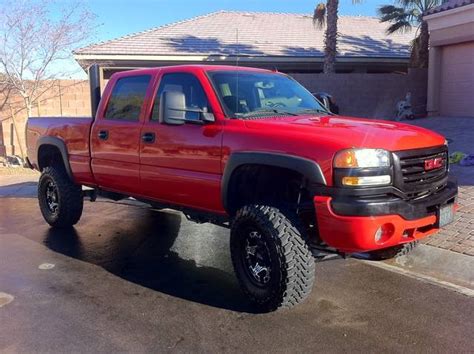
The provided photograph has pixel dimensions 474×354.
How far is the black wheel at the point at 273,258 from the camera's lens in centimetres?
416

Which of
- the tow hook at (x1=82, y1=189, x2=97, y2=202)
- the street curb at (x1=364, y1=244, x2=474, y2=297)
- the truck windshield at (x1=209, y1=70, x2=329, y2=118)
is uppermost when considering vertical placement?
the truck windshield at (x1=209, y1=70, x2=329, y2=118)

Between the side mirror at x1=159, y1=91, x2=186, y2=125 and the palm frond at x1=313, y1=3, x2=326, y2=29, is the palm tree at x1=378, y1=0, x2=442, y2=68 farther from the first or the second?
the side mirror at x1=159, y1=91, x2=186, y2=125

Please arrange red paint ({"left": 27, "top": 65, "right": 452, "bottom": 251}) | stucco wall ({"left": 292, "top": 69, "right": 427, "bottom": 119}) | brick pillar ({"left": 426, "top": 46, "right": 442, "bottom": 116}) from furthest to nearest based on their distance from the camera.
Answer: stucco wall ({"left": 292, "top": 69, "right": 427, "bottom": 119}) < brick pillar ({"left": 426, "top": 46, "right": 442, "bottom": 116}) < red paint ({"left": 27, "top": 65, "right": 452, "bottom": 251})

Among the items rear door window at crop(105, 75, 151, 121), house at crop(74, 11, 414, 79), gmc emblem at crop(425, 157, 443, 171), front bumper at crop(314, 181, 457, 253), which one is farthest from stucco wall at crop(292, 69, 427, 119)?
front bumper at crop(314, 181, 457, 253)

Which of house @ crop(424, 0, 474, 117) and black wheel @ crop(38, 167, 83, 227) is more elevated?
house @ crop(424, 0, 474, 117)

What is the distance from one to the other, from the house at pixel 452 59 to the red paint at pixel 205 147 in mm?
11186

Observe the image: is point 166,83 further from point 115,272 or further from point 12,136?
point 12,136

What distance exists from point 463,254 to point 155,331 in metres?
3.25

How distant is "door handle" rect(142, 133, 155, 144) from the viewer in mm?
5352

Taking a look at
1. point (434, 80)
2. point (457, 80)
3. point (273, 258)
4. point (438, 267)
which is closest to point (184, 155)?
point (273, 258)

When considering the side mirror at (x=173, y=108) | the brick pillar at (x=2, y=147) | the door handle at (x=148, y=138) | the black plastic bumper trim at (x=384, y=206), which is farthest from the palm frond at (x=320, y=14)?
the black plastic bumper trim at (x=384, y=206)

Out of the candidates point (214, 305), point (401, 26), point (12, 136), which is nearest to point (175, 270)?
point (214, 305)

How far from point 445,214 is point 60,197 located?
4.78 m

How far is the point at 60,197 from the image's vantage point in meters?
6.95
